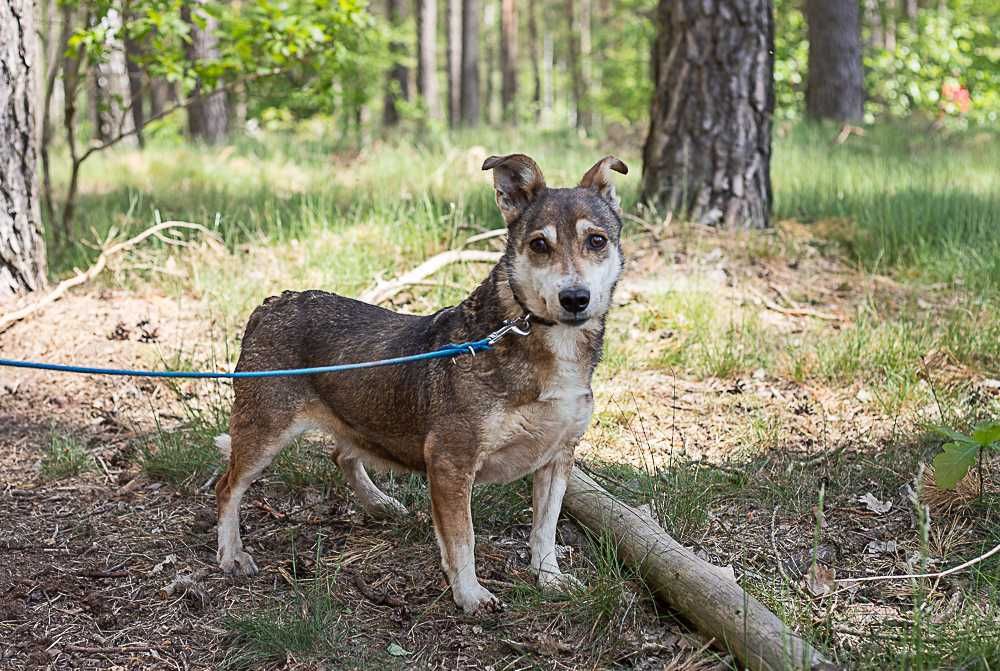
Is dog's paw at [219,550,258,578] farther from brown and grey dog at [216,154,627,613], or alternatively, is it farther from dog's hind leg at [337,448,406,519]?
dog's hind leg at [337,448,406,519]

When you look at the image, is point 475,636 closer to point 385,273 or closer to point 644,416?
point 644,416

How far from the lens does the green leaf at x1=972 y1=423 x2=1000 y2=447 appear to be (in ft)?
12.7

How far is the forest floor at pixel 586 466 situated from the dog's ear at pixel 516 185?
1445 millimetres

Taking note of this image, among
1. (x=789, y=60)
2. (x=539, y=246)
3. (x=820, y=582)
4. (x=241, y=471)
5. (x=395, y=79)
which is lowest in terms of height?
(x=820, y=582)

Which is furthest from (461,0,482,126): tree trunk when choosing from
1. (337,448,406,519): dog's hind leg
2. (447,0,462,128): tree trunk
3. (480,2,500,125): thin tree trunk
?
(480,2,500,125): thin tree trunk

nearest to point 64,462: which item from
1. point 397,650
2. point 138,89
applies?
point 397,650

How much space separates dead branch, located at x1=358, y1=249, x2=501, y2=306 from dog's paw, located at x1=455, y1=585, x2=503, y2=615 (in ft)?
10.8

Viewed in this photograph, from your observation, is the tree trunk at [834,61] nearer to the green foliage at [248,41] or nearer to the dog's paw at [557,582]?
the green foliage at [248,41]

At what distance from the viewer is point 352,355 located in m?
4.59

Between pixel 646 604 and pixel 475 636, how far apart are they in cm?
71

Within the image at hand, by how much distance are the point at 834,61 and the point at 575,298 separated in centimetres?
1450

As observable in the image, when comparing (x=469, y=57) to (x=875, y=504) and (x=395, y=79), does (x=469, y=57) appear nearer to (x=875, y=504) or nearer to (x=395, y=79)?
(x=395, y=79)

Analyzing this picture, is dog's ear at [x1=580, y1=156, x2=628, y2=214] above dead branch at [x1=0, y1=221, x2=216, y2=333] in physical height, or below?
above

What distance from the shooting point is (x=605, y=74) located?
113 ft
